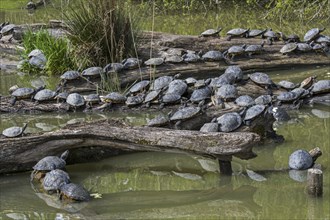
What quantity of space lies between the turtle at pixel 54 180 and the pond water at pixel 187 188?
83 millimetres

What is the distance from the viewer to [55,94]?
25.7ft

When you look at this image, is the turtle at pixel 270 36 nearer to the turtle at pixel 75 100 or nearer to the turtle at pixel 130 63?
the turtle at pixel 130 63

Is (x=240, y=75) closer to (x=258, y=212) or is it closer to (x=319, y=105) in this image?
(x=319, y=105)

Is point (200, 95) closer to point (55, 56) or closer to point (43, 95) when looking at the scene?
point (43, 95)

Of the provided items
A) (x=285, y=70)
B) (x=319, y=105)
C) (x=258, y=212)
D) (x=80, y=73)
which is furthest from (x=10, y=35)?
(x=258, y=212)

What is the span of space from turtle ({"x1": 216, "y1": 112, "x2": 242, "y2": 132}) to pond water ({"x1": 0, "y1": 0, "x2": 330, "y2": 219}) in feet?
1.05

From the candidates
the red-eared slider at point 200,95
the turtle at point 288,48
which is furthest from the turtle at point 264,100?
the turtle at point 288,48

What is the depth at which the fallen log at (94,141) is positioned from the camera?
5262mm

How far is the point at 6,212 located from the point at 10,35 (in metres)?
6.95

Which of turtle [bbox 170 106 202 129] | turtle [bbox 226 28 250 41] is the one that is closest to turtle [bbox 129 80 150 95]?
turtle [bbox 170 106 202 129]

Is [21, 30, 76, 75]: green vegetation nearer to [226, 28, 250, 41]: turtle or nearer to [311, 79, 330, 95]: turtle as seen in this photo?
[226, 28, 250, 41]: turtle

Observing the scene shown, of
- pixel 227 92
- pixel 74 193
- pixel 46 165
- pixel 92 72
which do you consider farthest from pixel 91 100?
pixel 74 193

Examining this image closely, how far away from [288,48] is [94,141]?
462 cm

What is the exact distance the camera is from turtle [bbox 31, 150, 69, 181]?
5.22 m
